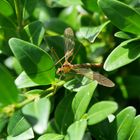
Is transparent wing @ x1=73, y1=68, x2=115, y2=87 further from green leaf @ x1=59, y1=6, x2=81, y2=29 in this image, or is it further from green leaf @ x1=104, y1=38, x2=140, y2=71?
green leaf @ x1=59, y1=6, x2=81, y2=29

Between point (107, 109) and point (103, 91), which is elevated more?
point (107, 109)

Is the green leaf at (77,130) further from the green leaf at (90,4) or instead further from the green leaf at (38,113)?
the green leaf at (90,4)

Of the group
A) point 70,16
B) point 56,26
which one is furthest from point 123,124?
point 70,16

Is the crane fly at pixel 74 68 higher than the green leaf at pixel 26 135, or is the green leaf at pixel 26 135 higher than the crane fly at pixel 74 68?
the crane fly at pixel 74 68

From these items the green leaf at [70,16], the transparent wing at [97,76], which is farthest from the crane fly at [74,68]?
the green leaf at [70,16]

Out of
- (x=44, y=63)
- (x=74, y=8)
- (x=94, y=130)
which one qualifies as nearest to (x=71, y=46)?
(x=44, y=63)

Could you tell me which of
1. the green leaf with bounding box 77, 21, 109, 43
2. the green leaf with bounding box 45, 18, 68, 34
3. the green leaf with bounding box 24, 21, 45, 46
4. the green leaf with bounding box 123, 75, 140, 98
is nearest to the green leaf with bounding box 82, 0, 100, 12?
the green leaf with bounding box 77, 21, 109, 43

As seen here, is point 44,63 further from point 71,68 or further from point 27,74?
point 71,68
